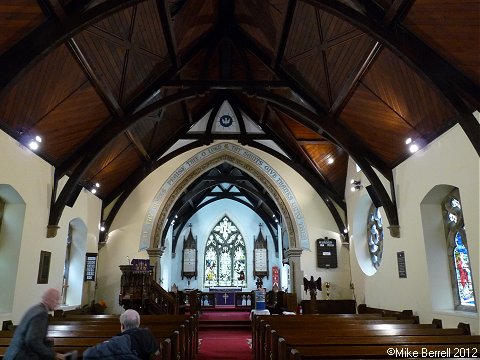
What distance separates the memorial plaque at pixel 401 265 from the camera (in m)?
6.85

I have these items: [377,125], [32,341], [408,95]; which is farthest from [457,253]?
[32,341]

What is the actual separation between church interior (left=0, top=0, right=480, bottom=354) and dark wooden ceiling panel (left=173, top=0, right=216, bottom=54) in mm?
30

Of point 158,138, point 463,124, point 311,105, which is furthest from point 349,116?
point 158,138

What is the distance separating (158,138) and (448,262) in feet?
23.4

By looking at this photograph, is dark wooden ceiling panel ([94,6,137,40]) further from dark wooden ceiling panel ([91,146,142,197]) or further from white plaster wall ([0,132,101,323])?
dark wooden ceiling panel ([91,146,142,197])

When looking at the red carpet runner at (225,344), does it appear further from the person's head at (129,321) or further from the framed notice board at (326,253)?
the person's head at (129,321)

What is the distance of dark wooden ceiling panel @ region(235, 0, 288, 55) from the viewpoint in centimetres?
634

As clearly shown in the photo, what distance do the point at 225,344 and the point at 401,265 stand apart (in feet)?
12.3

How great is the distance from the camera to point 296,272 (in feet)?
33.0

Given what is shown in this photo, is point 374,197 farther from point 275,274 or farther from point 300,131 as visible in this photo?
point 275,274

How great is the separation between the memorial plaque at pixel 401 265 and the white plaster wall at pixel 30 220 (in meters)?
6.57

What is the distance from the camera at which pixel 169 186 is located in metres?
10.6

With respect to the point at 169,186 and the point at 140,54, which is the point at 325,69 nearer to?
the point at 140,54

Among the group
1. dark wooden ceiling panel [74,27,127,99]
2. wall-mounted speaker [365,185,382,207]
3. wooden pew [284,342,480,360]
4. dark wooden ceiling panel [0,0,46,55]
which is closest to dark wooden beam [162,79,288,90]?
dark wooden ceiling panel [74,27,127,99]
